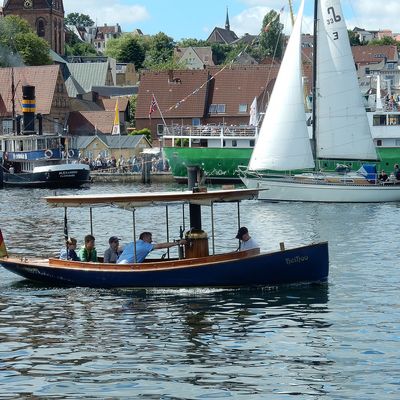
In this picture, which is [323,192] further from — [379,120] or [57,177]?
[57,177]

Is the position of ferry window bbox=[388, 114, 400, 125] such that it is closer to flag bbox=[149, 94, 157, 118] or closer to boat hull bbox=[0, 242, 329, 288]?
flag bbox=[149, 94, 157, 118]

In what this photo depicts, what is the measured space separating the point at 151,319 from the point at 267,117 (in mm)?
40419

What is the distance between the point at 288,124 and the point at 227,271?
3613 cm

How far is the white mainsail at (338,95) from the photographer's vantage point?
226ft

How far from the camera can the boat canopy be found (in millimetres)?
31656

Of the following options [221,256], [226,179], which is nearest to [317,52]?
[226,179]

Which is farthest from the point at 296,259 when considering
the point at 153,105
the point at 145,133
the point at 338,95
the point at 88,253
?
the point at 145,133

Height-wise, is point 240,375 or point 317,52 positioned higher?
point 317,52

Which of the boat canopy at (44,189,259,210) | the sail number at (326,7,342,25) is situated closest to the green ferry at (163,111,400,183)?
the sail number at (326,7,342,25)

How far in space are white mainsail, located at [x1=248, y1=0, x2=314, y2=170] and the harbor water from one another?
1043 inches

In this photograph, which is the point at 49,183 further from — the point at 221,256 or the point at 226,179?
the point at 221,256

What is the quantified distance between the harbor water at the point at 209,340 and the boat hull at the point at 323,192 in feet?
93.1

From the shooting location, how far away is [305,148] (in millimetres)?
66875

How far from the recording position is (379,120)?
3514 inches
